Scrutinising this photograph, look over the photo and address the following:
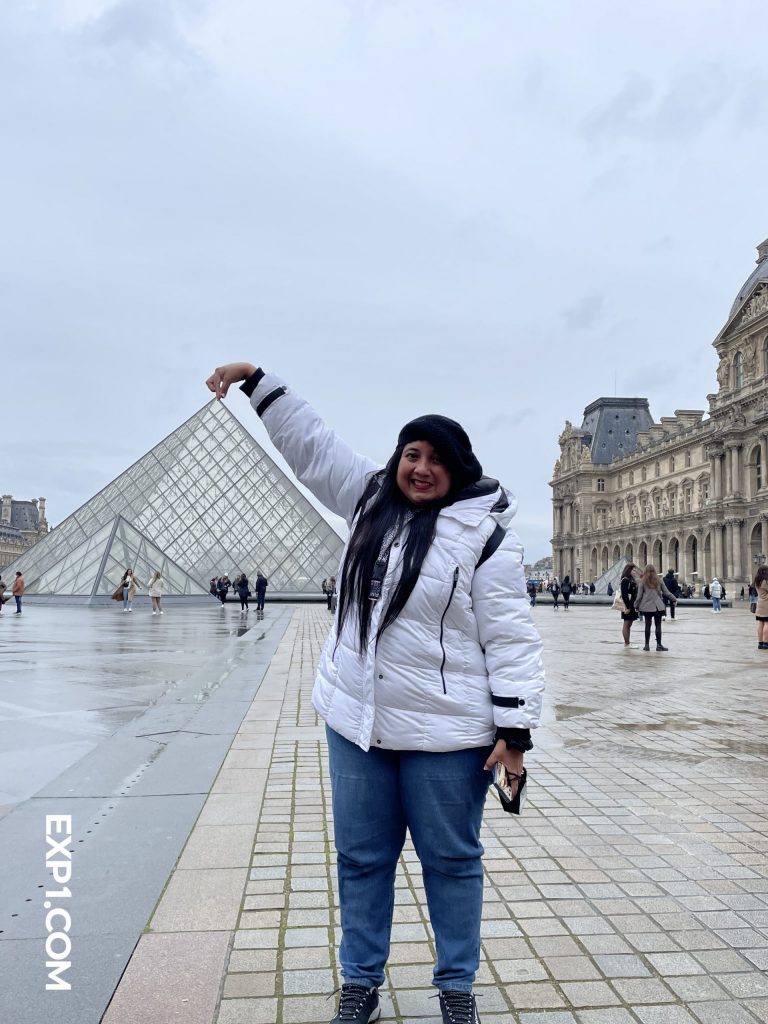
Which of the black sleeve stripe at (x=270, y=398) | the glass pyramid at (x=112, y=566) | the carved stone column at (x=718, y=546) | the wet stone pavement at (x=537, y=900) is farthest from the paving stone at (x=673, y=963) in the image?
the carved stone column at (x=718, y=546)

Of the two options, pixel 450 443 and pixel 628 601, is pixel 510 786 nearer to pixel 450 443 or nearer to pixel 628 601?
pixel 450 443

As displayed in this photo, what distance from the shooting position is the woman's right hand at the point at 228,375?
104 inches

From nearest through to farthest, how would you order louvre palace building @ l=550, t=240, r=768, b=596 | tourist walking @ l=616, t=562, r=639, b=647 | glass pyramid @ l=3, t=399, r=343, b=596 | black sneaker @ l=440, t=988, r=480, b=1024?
1. black sneaker @ l=440, t=988, r=480, b=1024
2. tourist walking @ l=616, t=562, r=639, b=647
3. glass pyramid @ l=3, t=399, r=343, b=596
4. louvre palace building @ l=550, t=240, r=768, b=596

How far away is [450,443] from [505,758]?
0.85 metres

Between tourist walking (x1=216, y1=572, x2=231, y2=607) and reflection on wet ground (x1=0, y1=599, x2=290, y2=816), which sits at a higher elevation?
tourist walking (x1=216, y1=572, x2=231, y2=607)

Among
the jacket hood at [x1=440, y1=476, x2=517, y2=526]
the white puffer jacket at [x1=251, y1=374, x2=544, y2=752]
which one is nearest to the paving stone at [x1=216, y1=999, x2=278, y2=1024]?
the white puffer jacket at [x1=251, y1=374, x2=544, y2=752]

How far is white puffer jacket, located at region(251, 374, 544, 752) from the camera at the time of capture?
7.29 feet

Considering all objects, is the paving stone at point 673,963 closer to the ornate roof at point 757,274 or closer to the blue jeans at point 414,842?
the blue jeans at point 414,842

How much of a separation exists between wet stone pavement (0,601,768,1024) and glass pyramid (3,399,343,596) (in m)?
33.4

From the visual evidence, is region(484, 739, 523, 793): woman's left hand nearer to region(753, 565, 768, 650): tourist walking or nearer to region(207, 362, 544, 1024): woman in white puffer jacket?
region(207, 362, 544, 1024): woman in white puffer jacket

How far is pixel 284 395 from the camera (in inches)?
104

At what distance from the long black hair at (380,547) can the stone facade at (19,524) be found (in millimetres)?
139464

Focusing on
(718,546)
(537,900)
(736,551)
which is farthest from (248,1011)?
(718,546)

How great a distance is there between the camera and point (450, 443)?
236 cm
